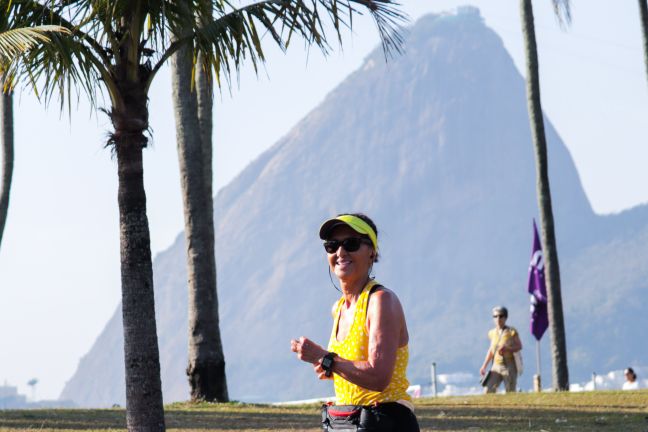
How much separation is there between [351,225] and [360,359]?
64cm

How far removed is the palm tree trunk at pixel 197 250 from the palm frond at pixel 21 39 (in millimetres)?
8556

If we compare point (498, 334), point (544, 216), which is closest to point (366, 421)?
point (498, 334)

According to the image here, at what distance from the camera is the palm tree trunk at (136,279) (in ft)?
43.2

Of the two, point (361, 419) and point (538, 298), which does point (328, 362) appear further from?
point (538, 298)

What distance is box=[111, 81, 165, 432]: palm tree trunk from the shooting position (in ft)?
43.2

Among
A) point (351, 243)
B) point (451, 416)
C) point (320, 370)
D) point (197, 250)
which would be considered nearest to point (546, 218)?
point (197, 250)

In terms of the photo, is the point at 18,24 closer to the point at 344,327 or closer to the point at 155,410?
the point at 155,410

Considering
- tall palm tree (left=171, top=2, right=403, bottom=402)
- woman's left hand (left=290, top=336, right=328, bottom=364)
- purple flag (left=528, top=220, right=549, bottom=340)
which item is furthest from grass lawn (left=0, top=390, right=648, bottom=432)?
woman's left hand (left=290, top=336, right=328, bottom=364)

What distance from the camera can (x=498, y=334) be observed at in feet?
73.2

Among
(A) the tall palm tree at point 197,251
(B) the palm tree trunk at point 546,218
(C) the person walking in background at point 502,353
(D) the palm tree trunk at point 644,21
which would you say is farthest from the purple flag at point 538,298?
(A) the tall palm tree at point 197,251

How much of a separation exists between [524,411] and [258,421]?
367 cm

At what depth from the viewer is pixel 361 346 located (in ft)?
21.4

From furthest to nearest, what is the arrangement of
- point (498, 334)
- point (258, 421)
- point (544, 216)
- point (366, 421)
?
1. point (544, 216)
2. point (498, 334)
3. point (258, 421)
4. point (366, 421)

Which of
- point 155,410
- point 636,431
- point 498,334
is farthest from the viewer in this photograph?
point 498,334
